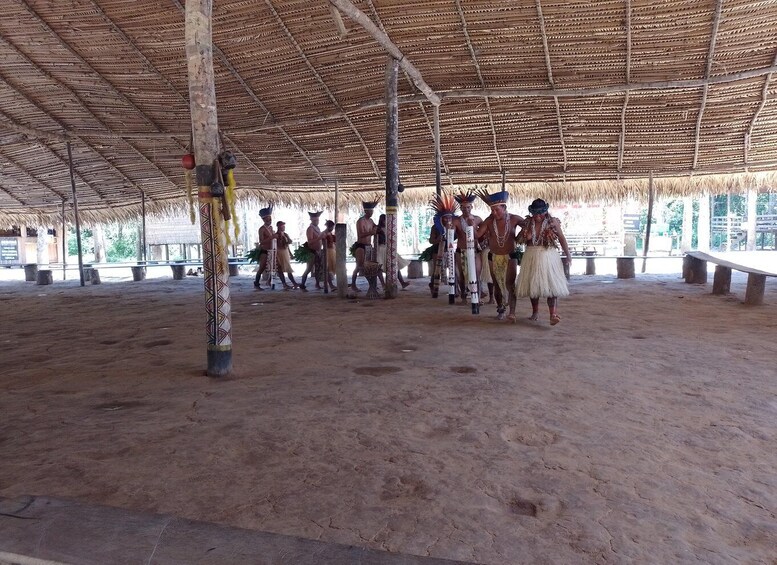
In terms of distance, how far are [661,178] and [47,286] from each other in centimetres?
1439

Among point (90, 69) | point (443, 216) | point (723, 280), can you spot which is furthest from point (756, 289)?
point (90, 69)

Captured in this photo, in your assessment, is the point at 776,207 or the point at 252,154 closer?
the point at 252,154

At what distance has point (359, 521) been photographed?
206 centimetres

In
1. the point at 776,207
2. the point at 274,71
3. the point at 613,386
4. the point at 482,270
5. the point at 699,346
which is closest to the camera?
the point at 613,386

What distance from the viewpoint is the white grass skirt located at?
6.12m

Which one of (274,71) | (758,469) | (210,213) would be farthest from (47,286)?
(758,469)

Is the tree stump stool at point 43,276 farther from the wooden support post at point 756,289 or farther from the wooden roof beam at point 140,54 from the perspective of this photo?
the wooden support post at point 756,289

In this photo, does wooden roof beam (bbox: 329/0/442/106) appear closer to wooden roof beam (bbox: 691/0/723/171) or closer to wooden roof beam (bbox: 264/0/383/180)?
wooden roof beam (bbox: 264/0/383/180)

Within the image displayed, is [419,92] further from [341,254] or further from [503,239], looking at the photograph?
[503,239]

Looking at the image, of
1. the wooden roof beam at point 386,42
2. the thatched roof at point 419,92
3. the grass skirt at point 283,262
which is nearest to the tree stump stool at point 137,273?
the thatched roof at point 419,92

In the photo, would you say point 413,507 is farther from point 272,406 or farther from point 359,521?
point 272,406

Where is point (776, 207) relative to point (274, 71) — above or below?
below

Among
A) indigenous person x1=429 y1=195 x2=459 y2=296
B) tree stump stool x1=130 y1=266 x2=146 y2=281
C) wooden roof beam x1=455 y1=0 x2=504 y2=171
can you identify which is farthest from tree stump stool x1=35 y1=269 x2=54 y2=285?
wooden roof beam x1=455 y1=0 x2=504 y2=171

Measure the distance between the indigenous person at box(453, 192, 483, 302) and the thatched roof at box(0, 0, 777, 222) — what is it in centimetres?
248
